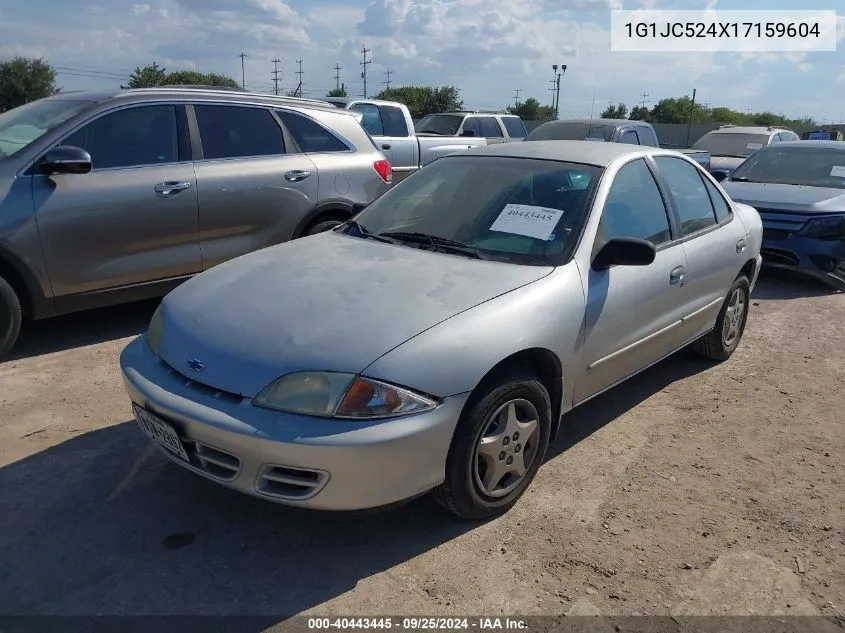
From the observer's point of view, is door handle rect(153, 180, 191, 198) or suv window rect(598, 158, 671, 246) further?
door handle rect(153, 180, 191, 198)

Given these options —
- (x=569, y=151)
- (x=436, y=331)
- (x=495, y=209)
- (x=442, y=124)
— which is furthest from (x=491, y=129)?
(x=436, y=331)

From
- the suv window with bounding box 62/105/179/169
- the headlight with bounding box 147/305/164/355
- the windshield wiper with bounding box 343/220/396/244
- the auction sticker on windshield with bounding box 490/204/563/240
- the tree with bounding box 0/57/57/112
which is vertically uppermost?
the tree with bounding box 0/57/57/112

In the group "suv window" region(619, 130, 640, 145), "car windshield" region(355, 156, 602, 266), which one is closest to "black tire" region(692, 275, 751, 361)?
"car windshield" region(355, 156, 602, 266)

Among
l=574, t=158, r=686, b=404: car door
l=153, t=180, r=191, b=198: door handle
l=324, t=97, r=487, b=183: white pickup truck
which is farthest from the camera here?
l=324, t=97, r=487, b=183: white pickup truck

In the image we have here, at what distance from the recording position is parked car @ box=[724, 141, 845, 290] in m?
7.60

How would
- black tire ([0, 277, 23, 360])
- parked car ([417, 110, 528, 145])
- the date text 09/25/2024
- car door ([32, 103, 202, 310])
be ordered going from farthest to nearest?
parked car ([417, 110, 528, 145]), car door ([32, 103, 202, 310]), black tire ([0, 277, 23, 360]), the date text 09/25/2024

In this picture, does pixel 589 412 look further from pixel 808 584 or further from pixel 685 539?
pixel 808 584

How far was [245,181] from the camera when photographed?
223 inches

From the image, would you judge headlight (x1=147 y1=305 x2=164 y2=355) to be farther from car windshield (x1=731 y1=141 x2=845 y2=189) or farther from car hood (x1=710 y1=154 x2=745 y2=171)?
car hood (x1=710 y1=154 x2=745 y2=171)

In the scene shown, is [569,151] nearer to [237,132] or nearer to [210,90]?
[237,132]

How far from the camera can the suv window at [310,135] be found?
243 inches

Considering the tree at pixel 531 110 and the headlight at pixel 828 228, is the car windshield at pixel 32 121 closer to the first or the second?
the headlight at pixel 828 228

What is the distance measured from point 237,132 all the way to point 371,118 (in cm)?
670

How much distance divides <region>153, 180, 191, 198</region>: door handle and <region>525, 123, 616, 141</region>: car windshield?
23.8 ft
